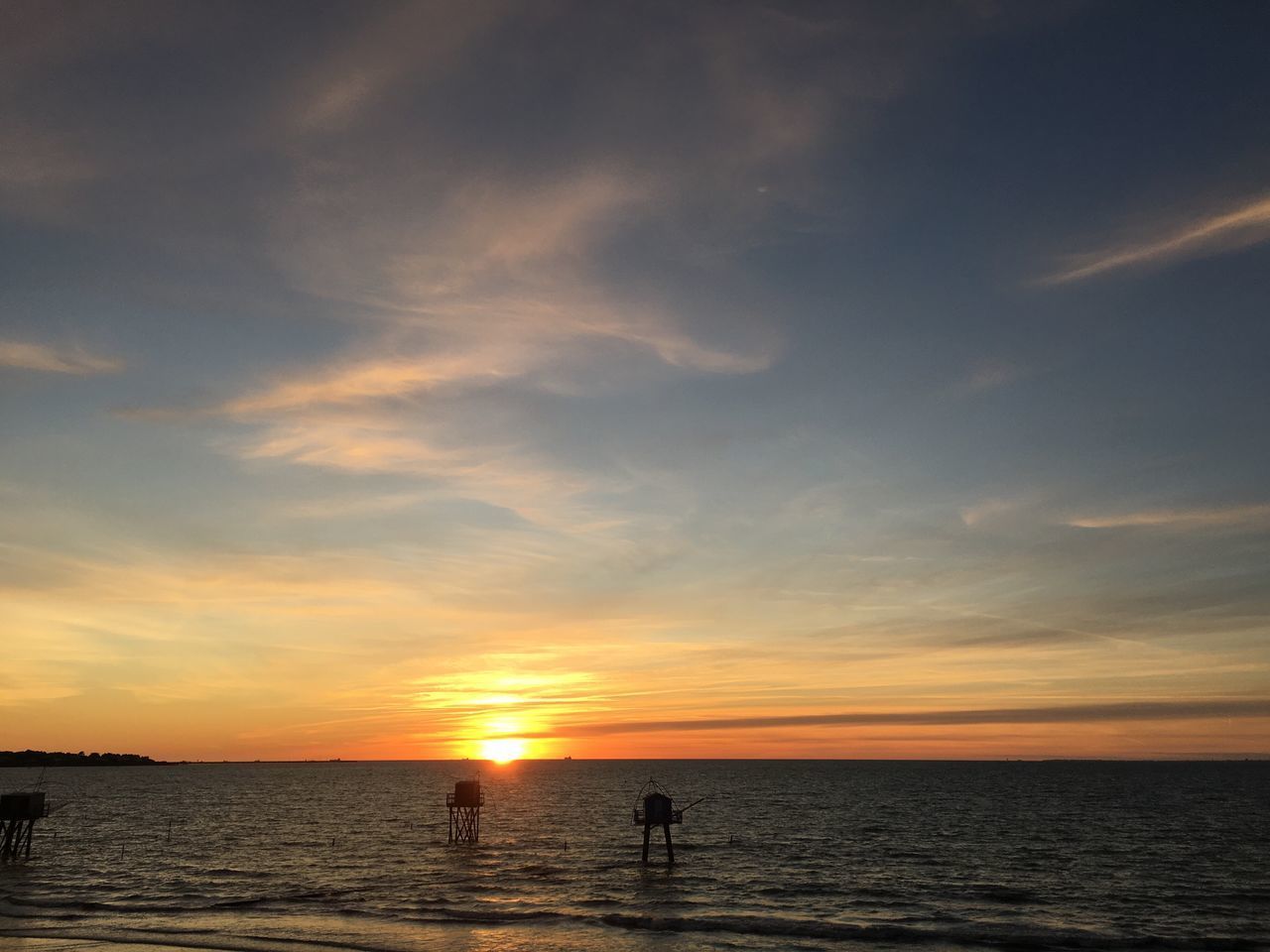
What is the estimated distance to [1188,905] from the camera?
157ft

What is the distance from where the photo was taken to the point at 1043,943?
38.2 m

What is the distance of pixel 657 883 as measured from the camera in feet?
177

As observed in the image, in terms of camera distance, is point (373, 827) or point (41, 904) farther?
point (373, 827)

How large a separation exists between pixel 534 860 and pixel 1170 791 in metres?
144

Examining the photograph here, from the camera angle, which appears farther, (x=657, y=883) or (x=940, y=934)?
(x=657, y=883)

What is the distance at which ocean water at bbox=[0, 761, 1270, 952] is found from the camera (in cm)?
3925

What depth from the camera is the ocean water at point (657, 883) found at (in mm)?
39250

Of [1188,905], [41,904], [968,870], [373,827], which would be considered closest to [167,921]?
[41,904]

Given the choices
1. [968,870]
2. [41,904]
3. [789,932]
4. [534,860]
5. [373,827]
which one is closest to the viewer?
[789,932]

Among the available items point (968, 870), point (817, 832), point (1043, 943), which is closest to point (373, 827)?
point (817, 832)

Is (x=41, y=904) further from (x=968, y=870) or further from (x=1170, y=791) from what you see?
(x=1170, y=791)

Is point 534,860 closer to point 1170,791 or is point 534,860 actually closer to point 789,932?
point 789,932

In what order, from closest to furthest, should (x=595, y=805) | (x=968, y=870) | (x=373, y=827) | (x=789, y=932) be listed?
(x=789, y=932)
(x=968, y=870)
(x=373, y=827)
(x=595, y=805)

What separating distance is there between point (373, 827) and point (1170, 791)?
141 metres
